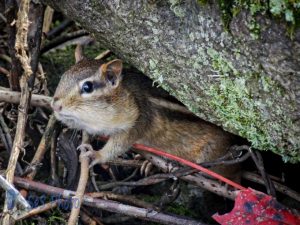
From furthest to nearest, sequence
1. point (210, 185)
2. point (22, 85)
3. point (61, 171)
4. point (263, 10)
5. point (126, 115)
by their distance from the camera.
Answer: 1. point (61, 171)
2. point (126, 115)
3. point (210, 185)
4. point (22, 85)
5. point (263, 10)

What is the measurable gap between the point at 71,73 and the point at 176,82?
2.26 ft

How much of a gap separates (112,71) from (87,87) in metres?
0.17

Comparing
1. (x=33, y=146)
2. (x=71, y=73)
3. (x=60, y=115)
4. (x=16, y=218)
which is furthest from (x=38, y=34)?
(x=16, y=218)

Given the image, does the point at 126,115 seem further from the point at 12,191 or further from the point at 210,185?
the point at 12,191

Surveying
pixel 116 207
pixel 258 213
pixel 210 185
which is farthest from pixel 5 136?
pixel 258 213

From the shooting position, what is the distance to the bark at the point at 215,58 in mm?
2293

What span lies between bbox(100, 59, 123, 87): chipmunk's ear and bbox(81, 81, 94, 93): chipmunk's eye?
88mm

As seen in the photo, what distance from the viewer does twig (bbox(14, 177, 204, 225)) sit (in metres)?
2.91

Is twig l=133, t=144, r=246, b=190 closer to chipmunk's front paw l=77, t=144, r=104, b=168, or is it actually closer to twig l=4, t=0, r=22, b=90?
chipmunk's front paw l=77, t=144, r=104, b=168

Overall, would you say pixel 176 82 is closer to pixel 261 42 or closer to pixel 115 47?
pixel 115 47

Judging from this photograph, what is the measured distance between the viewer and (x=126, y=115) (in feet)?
10.8

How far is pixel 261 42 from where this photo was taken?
2268 mm

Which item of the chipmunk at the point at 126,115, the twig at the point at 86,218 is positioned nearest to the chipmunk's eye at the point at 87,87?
the chipmunk at the point at 126,115

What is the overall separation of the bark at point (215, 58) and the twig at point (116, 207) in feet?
1.85
